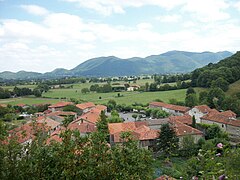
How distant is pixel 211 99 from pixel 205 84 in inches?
571

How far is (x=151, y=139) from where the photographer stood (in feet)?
110

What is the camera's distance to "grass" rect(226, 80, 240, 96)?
60.5 m

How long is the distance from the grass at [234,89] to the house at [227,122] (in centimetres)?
1796

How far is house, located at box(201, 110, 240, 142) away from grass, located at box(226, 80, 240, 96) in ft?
58.9

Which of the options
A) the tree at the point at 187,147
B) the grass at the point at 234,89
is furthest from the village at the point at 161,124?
the grass at the point at 234,89

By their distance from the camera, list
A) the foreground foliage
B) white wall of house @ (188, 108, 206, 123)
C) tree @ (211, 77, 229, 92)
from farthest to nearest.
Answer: tree @ (211, 77, 229, 92)
white wall of house @ (188, 108, 206, 123)
the foreground foliage

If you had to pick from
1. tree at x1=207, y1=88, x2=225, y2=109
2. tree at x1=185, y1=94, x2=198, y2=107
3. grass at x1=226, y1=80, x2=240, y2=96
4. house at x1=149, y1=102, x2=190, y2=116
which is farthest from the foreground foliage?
grass at x1=226, y1=80, x2=240, y2=96

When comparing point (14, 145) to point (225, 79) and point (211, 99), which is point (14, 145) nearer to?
point (211, 99)

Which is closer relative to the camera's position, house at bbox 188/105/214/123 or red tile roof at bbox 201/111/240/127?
red tile roof at bbox 201/111/240/127

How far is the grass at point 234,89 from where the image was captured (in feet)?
199

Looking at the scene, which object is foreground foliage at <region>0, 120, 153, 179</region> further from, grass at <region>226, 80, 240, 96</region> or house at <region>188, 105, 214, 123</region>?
grass at <region>226, 80, 240, 96</region>

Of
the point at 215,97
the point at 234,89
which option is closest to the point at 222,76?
the point at 234,89

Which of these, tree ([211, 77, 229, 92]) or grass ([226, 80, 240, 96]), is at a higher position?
tree ([211, 77, 229, 92])

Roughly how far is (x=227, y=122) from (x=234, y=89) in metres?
25.6
